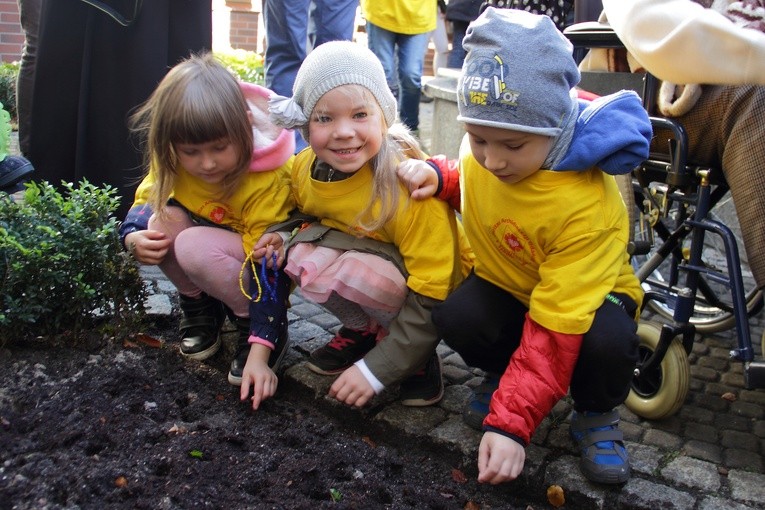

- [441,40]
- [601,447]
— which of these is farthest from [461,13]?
[601,447]

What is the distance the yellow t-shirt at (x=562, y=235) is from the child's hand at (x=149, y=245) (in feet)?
3.69

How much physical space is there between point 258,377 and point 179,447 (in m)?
0.37

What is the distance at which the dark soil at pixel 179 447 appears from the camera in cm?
204

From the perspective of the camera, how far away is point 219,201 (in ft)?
8.89

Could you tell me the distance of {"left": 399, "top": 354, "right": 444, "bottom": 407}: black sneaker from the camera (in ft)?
8.55

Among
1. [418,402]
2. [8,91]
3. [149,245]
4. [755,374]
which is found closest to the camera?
[755,374]

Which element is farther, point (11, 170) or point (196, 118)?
point (11, 170)

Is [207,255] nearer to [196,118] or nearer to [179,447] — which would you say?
[196,118]

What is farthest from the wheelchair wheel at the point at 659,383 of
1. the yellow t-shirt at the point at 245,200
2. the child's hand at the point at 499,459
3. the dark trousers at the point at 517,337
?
the yellow t-shirt at the point at 245,200

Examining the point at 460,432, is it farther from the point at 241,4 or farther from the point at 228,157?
the point at 241,4

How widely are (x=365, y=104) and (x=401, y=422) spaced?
39.3 inches

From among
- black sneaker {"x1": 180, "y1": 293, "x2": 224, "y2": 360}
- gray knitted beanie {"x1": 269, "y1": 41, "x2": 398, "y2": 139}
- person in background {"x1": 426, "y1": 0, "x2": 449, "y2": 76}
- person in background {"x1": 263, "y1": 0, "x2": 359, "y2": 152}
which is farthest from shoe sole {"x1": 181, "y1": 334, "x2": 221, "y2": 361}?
person in background {"x1": 426, "y1": 0, "x2": 449, "y2": 76}

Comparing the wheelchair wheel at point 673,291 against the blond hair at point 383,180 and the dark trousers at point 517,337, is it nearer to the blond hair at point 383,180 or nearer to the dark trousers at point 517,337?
the dark trousers at point 517,337

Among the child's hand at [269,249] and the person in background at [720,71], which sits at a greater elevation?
the person in background at [720,71]
